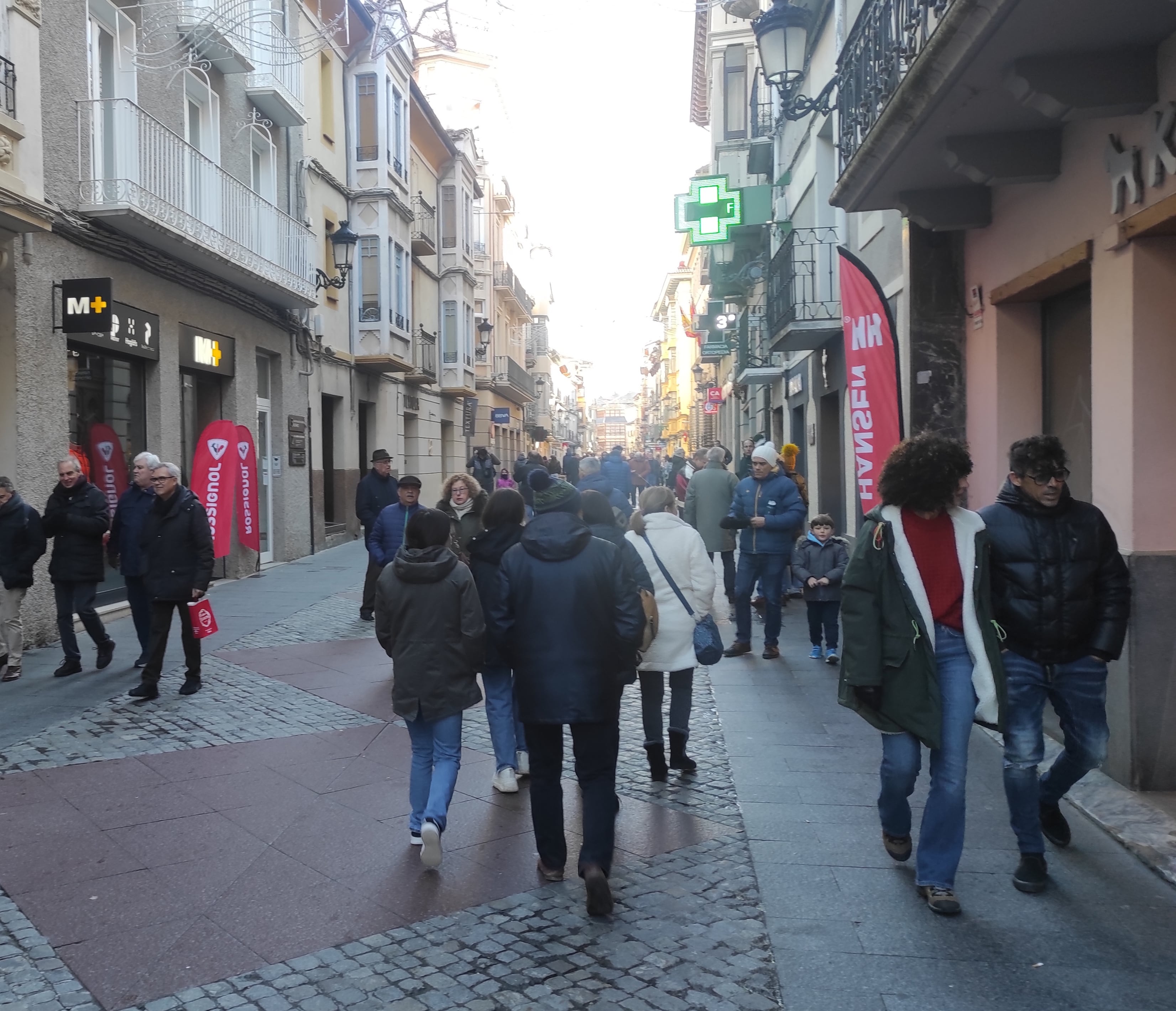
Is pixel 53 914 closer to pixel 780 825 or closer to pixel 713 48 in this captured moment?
pixel 780 825

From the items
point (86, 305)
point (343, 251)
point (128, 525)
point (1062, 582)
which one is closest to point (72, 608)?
point (128, 525)

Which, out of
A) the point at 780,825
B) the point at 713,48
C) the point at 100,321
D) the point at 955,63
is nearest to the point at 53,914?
the point at 780,825

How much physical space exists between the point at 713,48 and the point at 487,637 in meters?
26.6

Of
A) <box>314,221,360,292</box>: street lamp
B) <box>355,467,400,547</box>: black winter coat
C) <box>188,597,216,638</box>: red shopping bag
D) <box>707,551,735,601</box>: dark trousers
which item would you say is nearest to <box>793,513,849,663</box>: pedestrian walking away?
<box>707,551,735,601</box>: dark trousers

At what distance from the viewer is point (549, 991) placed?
3639 mm

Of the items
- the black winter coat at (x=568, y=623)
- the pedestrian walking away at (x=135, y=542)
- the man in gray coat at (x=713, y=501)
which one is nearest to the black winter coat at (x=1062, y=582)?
the black winter coat at (x=568, y=623)

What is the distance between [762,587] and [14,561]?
632cm

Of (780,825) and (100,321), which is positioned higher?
(100,321)

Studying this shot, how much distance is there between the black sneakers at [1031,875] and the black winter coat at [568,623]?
1788 mm

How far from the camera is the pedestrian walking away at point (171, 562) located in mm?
8211

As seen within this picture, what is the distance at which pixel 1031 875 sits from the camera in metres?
4.39

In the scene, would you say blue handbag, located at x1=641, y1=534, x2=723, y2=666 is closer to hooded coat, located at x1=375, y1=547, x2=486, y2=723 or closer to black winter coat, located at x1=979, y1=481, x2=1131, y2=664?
hooded coat, located at x1=375, y1=547, x2=486, y2=723

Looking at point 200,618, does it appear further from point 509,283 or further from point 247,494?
point 509,283

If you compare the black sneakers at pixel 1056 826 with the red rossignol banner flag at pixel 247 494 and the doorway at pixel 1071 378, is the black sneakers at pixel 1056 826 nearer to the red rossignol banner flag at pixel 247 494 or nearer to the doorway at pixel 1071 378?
the doorway at pixel 1071 378
